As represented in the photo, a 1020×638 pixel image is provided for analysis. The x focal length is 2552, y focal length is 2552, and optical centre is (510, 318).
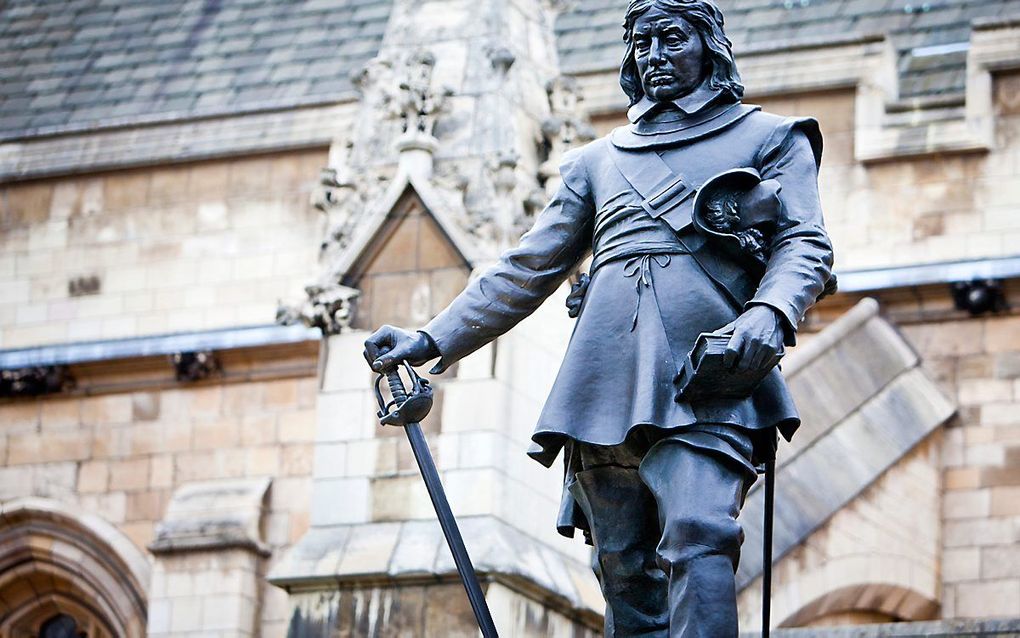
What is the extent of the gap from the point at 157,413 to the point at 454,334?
1021 cm

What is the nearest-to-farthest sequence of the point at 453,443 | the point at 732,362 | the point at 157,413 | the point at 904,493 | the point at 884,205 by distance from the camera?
the point at 732,362
the point at 453,443
the point at 904,493
the point at 884,205
the point at 157,413

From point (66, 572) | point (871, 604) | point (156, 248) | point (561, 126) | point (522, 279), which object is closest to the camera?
point (522, 279)

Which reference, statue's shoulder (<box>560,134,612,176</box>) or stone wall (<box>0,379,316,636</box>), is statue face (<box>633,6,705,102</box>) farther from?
stone wall (<box>0,379,316,636</box>)

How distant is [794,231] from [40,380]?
1124 centimetres

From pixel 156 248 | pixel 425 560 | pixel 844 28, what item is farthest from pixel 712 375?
pixel 156 248

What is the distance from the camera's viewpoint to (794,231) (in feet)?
20.1

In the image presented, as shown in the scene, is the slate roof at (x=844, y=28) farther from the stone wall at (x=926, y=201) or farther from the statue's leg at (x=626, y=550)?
the statue's leg at (x=626, y=550)

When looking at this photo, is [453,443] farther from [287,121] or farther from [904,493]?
[287,121]

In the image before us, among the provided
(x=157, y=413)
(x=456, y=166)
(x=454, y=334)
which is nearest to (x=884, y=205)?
(x=456, y=166)

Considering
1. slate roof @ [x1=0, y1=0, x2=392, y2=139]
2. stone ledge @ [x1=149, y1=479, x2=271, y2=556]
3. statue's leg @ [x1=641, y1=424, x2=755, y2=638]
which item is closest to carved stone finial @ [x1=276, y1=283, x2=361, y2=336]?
stone ledge @ [x1=149, y1=479, x2=271, y2=556]

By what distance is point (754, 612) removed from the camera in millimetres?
12766

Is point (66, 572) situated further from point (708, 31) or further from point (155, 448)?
point (708, 31)

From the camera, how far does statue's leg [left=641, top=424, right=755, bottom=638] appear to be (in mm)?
5840

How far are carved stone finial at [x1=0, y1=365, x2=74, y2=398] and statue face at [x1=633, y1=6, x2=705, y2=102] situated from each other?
35.4ft
